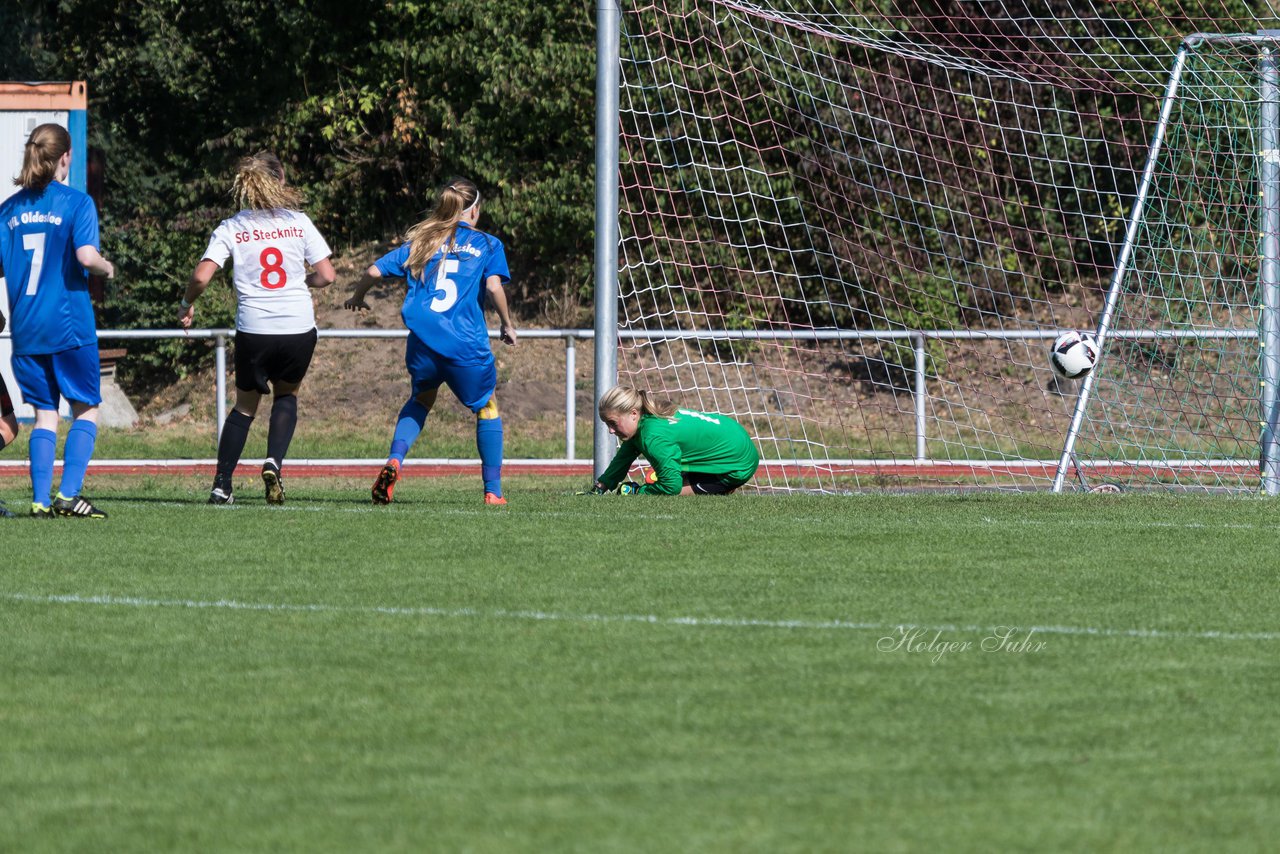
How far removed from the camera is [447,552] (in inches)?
290

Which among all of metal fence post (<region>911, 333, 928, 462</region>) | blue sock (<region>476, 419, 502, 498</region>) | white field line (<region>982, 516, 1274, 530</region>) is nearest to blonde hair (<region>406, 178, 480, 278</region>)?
blue sock (<region>476, 419, 502, 498</region>)

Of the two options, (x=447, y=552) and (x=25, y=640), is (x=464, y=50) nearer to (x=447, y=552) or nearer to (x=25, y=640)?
(x=447, y=552)

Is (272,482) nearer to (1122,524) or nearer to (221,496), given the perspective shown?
(221,496)

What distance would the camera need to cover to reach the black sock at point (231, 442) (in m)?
9.57

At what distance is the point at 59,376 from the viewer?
337 inches

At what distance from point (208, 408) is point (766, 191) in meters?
7.94

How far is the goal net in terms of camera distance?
40.3 feet

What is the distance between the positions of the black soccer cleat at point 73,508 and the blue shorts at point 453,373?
1.81m

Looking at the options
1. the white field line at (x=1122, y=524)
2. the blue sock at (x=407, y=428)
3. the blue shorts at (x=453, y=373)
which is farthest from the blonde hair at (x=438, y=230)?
the white field line at (x=1122, y=524)

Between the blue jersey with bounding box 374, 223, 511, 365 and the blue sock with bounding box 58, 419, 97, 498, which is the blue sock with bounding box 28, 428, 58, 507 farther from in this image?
the blue jersey with bounding box 374, 223, 511, 365

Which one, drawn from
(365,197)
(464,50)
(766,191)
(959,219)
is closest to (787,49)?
(766,191)

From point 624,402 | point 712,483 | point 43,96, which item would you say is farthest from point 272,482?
point 43,96

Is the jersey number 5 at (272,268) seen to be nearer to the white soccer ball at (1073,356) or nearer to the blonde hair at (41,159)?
the blonde hair at (41,159)

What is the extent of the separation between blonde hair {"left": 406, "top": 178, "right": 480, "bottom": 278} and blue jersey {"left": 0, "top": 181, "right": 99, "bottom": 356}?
5.55ft
